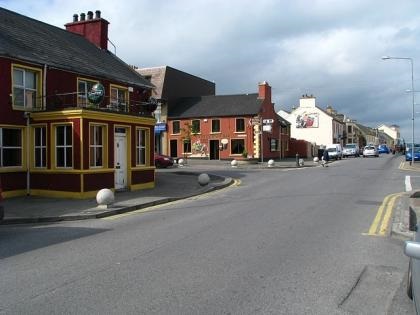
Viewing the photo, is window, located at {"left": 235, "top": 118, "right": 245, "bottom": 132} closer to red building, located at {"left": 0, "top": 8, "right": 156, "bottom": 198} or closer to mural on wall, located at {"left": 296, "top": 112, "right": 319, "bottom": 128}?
red building, located at {"left": 0, "top": 8, "right": 156, "bottom": 198}

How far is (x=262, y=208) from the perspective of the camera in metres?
14.9

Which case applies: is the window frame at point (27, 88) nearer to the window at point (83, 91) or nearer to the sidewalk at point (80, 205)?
the window at point (83, 91)

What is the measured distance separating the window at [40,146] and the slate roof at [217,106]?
37.9 meters

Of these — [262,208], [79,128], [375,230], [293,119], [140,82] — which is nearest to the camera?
[375,230]

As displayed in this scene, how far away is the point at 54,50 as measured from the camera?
22.1 m

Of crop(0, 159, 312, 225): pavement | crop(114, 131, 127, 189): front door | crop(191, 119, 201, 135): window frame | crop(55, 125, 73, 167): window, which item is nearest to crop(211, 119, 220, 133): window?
crop(191, 119, 201, 135): window frame

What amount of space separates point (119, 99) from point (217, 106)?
35720mm

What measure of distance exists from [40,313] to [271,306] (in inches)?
101

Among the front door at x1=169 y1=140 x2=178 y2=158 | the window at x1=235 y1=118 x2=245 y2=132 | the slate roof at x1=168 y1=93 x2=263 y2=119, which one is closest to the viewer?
the window at x1=235 y1=118 x2=245 y2=132

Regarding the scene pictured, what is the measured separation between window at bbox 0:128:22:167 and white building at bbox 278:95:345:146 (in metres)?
74.2

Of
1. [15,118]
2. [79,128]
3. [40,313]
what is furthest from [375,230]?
[15,118]

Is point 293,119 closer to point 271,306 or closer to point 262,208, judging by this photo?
point 262,208

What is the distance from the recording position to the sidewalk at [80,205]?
1412cm

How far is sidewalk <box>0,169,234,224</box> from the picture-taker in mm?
14125
